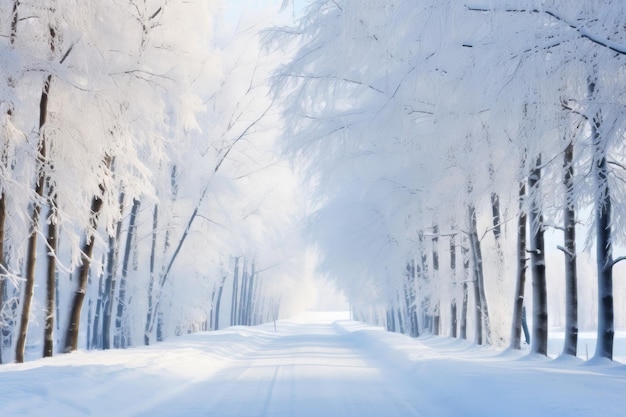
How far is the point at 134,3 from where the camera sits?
1361 cm

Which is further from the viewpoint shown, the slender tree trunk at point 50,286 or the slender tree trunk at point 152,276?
Answer: the slender tree trunk at point 152,276

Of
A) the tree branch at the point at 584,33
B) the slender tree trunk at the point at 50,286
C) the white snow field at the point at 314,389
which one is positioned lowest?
the white snow field at the point at 314,389

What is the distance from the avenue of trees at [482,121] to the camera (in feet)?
24.3

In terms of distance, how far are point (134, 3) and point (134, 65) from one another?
1.69 metres

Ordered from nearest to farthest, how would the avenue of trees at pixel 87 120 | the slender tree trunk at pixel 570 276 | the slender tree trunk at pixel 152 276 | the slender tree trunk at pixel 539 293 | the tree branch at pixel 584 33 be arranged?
the tree branch at pixel 584 33
the avenue of trees at pixel 87 120
the slender tree trunk at pixel 570 276
the slender tree trunk at pixel 539 293
the slender tree trunk at pixel 152 276

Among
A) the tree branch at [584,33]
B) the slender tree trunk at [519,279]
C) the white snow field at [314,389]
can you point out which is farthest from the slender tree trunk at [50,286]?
the slender tree trunk at [519,279]

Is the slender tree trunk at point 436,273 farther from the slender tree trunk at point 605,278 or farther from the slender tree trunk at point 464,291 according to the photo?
the slender tree trunk at point 605,278

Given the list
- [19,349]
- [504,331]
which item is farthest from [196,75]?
[504,331]

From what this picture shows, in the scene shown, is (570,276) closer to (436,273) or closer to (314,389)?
(314,389)

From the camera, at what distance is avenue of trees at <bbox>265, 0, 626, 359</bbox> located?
7.41m

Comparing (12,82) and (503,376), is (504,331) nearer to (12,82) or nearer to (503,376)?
(503,376)

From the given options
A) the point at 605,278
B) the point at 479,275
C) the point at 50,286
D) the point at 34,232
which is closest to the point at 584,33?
the point at 605,278

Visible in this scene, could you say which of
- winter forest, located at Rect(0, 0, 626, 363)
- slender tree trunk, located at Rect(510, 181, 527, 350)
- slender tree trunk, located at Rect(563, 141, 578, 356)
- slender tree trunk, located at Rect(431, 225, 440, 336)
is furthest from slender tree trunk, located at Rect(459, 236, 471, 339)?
slender tree trunk, located at Rect(563, 141, 578, 356)

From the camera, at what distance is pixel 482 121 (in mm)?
13000
